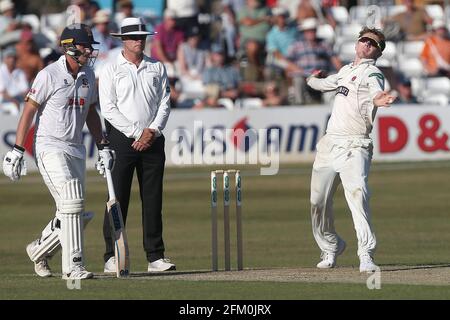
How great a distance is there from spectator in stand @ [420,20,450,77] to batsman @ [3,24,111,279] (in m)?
16.5

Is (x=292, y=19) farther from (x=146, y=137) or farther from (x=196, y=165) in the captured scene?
(x=146, y=137)

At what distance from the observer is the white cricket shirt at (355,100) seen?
10773 mm

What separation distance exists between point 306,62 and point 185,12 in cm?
316

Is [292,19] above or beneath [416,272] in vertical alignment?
above

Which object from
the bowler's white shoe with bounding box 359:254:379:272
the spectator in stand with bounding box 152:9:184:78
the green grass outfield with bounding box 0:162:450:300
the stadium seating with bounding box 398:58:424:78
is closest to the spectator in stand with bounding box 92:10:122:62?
the spectator in stand with bounding box 152:9:184:78

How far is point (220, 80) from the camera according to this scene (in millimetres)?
25531

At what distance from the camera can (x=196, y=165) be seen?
82.0ft

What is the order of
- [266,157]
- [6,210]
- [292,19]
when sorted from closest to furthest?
1. [6,210]
2. [266,157]
3. [292,19]

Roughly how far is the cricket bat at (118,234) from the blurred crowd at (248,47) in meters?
13.3
